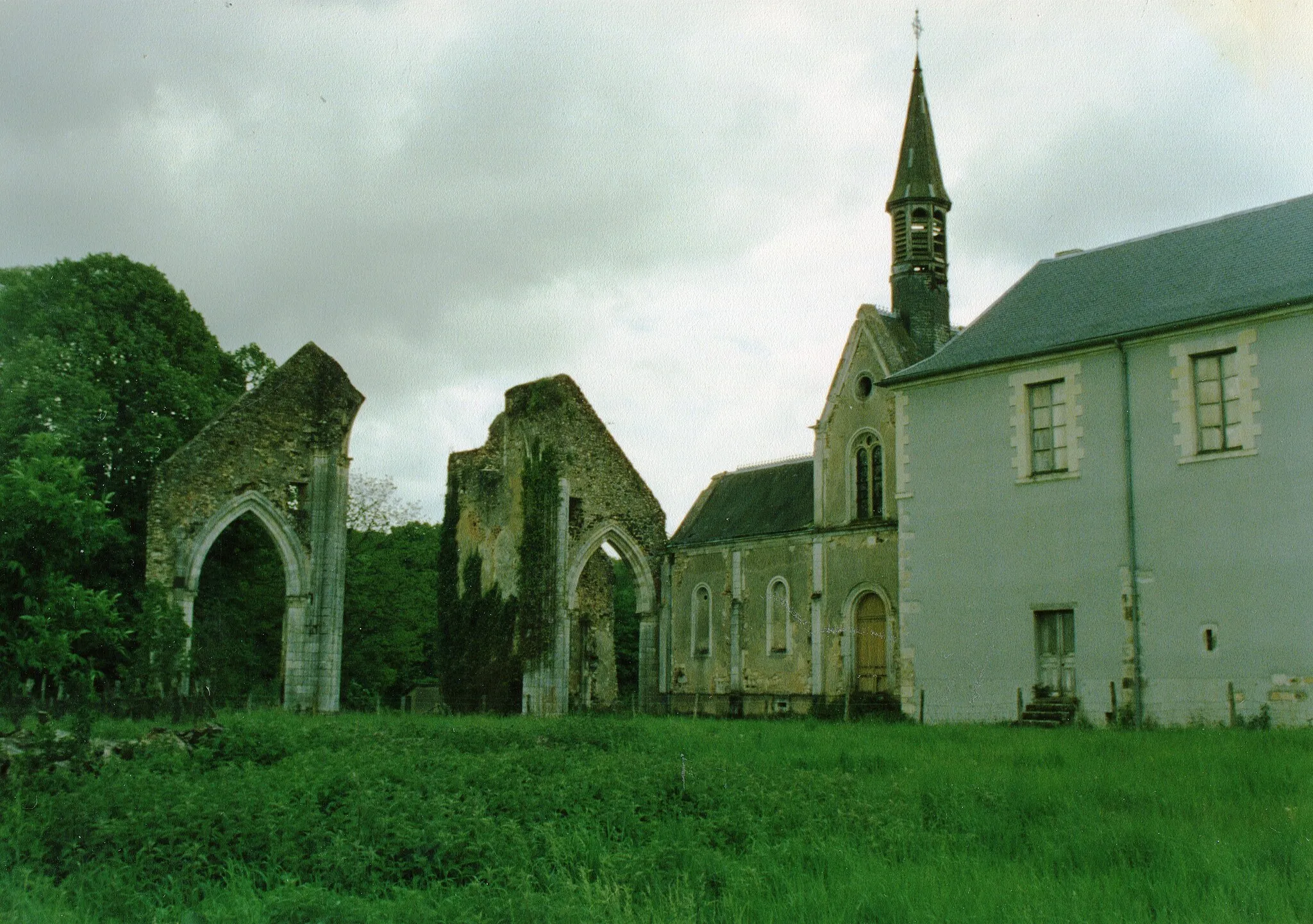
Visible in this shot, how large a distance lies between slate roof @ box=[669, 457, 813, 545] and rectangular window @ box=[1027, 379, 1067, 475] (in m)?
11.0

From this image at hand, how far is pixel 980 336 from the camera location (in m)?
26.1

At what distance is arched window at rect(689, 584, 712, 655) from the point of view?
1455 inches

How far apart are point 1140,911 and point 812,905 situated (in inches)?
71.7

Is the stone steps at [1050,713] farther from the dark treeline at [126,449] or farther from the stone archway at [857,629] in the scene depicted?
the dark treeline at [126,449]

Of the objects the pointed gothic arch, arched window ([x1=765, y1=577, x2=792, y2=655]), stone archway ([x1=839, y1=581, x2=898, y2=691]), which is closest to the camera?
the pointed gothic arch

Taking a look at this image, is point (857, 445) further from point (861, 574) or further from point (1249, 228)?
point (1249, 228)

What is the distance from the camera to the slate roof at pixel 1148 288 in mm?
21750

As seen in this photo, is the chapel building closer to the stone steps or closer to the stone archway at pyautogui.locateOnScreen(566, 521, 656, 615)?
the stone archway at pyautogui.locateOnScreen(566, 521, 656, 615)

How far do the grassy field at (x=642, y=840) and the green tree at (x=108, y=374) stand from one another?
16755mm

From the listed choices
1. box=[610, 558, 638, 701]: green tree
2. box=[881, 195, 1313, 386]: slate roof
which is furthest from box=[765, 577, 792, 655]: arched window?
box=[610, 558, 638, 701]: green tree

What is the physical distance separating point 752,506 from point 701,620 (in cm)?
383

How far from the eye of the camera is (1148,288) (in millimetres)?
23891

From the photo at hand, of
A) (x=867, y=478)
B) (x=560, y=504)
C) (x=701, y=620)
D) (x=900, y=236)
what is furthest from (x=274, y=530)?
(x=900, y=236)

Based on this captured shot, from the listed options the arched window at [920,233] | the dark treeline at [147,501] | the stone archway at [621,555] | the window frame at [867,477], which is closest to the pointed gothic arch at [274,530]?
the dark treeline at [147,501]
